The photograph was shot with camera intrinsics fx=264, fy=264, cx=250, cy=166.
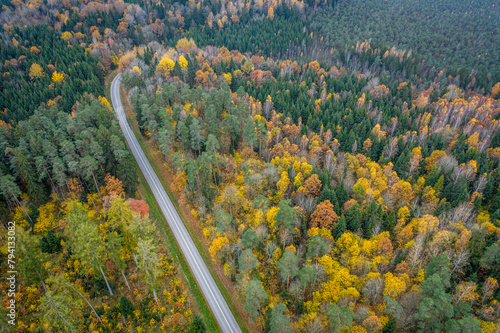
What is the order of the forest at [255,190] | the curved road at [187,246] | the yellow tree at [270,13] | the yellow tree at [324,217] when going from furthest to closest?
the yellow tree at [270,13]
the yellow tree at [324,217]
the curved road at [187,246]
the forest at [255,190]

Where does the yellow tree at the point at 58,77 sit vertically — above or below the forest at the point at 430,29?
below

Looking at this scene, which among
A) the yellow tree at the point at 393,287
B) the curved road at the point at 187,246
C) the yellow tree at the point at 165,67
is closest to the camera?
the yellow tree at the point at 393,287

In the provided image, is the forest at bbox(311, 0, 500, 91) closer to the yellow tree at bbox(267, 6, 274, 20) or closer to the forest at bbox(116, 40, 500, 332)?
the yellow tree at bbox(267, 6, 274, 20)

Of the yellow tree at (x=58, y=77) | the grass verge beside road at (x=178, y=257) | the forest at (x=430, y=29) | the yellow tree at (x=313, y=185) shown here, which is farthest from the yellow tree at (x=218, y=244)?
the forest at (x=430, y=29)

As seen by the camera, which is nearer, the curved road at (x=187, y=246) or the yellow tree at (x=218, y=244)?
the curved road at (x=187, y=246)

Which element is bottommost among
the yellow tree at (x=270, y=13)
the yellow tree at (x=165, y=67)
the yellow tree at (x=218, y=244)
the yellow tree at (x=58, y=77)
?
the yellow tree at (x=218, y=244)

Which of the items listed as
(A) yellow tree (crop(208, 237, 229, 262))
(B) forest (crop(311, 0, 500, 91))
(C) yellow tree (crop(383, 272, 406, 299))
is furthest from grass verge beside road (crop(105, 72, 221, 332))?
(B) forest (crop(311, 0, 500, 91))

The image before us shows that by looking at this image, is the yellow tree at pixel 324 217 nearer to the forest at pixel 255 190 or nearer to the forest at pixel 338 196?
the forest at pixel 338 196
